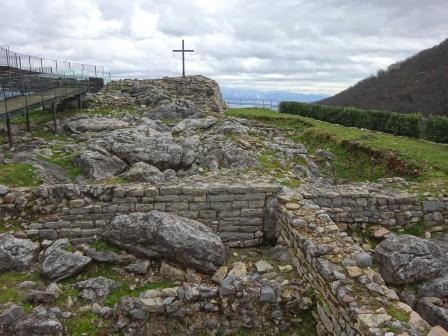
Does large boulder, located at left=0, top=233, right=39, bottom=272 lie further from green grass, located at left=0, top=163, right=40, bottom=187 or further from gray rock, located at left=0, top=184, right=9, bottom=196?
green grass, located at left=0, top=163, right=40, bottom=187

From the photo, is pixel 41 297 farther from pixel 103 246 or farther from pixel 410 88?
pixel 410 88

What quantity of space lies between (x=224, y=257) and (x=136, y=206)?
6.94 ft

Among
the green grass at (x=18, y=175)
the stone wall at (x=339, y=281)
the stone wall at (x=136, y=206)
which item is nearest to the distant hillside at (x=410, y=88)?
the stone wall at (x=136, y=206)

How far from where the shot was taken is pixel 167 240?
24.2ft

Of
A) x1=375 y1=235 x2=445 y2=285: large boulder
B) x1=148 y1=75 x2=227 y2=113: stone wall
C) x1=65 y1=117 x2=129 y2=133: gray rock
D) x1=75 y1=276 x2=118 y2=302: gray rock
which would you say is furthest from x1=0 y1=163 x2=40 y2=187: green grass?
x1=148 y1=75 x2=227 y2=113: stone wall

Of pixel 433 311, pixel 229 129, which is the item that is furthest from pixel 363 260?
pixel 229 129

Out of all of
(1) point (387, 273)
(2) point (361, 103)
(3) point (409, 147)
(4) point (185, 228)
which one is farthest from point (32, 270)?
(2) point (361, 103)

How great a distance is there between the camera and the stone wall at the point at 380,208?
8.82m

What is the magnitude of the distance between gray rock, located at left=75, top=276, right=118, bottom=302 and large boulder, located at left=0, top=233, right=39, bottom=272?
123 cm

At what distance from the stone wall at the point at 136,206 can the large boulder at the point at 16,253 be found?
1.36 ft

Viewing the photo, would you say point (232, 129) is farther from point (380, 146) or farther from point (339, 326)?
point (339, 326)

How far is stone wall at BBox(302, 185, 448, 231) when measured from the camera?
8.82 meters

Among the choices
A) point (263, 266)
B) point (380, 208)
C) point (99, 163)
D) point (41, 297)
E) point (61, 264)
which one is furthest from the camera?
point (99, 163)

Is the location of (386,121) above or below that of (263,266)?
above
